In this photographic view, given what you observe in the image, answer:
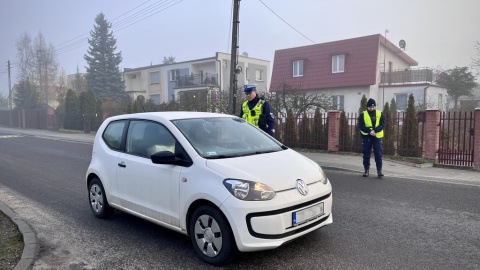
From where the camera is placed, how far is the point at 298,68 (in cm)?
2966

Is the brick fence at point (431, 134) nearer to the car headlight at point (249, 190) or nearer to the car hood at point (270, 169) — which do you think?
the car hood at point (270, 169)

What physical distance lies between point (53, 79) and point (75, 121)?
31484 millimetres

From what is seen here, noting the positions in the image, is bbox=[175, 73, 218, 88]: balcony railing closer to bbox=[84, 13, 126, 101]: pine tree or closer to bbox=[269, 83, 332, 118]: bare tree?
bbox=[84, 13, 126, 101]: pine tree

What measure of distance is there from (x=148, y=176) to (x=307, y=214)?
1972 mm

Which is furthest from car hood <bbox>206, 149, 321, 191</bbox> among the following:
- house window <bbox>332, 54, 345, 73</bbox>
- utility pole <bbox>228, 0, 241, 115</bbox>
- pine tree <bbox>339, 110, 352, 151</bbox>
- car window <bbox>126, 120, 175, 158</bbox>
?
house window <bbox>332, 54, 345, 73</bbox>

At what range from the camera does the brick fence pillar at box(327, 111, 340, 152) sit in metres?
13.8

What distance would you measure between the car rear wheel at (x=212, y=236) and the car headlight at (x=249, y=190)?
30cm

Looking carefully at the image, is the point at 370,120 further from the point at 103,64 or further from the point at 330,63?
the point at 103,64

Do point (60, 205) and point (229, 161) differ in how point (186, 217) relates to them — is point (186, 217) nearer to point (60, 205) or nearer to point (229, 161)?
point (229, 161)

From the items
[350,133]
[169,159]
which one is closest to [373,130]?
[350,133]

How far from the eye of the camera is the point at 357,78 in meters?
26.0

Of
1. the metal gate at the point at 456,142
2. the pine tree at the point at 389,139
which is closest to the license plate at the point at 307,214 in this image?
the metal gate at the point at 456,142

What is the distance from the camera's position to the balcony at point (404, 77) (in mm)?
26086

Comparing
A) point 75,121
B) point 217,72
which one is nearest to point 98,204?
point 75,121
